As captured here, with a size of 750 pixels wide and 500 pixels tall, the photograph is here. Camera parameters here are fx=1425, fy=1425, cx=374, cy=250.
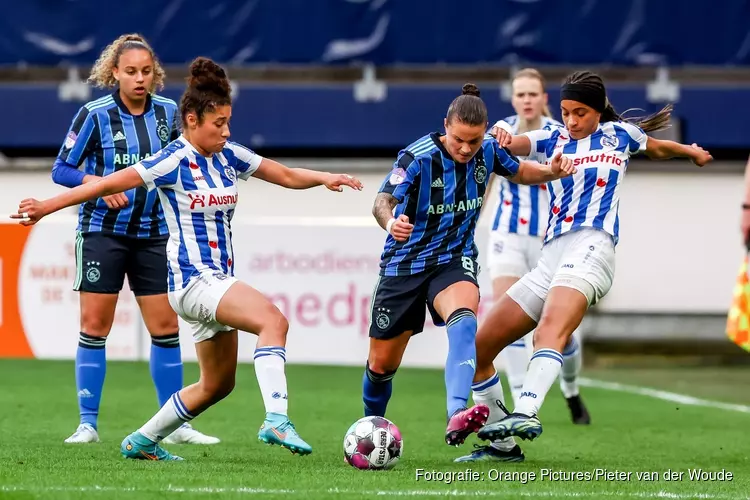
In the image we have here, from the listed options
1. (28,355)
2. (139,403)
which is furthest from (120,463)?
(28,355)

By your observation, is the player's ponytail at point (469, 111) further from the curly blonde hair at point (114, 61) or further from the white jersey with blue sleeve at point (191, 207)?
the curly blonde hair at point (114, 61)

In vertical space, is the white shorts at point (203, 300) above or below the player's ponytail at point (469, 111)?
below

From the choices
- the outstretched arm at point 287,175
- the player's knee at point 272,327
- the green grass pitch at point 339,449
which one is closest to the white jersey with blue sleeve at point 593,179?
the outstretched arm at point 287,175

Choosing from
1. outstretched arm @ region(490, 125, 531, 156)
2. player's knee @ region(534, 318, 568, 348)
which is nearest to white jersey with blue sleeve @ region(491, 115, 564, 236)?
outstretched arm @ region(490, 125, 531, 156)

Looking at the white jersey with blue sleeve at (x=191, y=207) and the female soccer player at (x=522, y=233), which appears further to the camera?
the female soccer player at (x=522, y=233)

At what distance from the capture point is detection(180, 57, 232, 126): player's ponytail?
630 centimetres

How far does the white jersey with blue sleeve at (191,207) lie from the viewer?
20.8ft

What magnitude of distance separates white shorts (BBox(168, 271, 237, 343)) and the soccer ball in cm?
74

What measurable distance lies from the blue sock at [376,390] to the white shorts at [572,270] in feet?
2.44

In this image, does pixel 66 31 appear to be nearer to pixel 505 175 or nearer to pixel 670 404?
pixel 670 404

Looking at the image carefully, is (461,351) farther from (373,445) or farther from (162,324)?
(162,324)

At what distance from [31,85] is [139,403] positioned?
22.9ft

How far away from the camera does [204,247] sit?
6363 millimetres

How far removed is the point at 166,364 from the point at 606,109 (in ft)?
8.84
